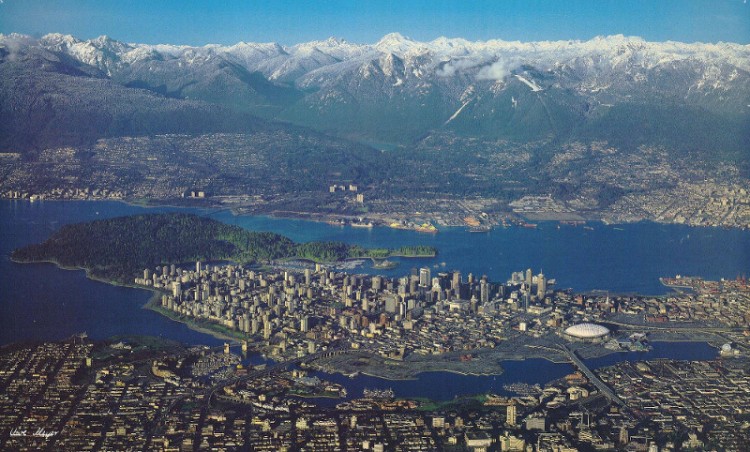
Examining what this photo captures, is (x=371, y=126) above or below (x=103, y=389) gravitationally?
above

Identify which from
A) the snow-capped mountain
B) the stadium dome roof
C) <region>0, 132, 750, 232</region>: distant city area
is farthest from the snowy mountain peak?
the stadium dome roof

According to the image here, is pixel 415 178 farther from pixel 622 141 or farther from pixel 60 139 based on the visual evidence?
pixel 60 139

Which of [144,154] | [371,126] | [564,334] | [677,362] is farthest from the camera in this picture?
[371,126]

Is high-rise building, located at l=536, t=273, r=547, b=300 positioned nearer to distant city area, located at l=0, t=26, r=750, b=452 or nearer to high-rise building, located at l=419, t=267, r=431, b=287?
distant city area, located at l=0, t=26, r=750, b=452

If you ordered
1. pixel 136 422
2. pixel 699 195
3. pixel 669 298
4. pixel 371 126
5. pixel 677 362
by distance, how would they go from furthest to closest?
pixel 371 126 < pixel 699 195 < pixel 669 298 < pixel 677 362 < pixel 136 422

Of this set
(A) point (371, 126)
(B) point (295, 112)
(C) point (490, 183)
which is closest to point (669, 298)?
(C) point (490, 183)

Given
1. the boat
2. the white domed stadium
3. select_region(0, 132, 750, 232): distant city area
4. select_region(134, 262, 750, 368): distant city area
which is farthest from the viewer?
select_region(0, 132, 750, 232): distant city area

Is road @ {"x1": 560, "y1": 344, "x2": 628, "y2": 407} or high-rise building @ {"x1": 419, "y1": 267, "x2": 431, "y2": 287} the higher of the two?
high-rise building @ {"x1": 419, "y1": 267, "x2": 431, "y2": 287}
